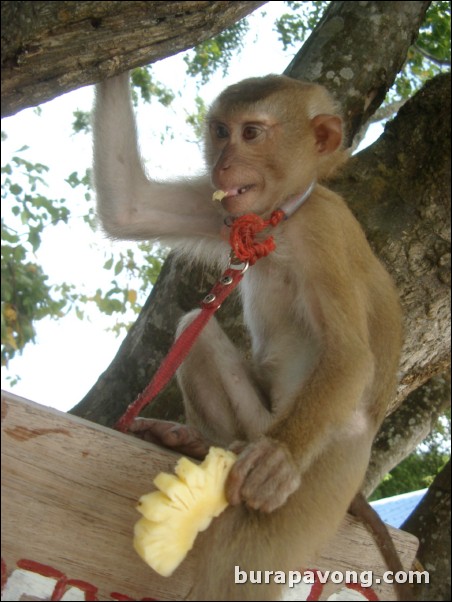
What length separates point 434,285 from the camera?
3.39 m

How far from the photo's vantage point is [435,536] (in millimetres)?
3562

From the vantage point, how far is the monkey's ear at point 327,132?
306cm

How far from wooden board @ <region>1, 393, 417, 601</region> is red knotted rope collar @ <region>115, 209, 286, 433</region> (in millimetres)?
169

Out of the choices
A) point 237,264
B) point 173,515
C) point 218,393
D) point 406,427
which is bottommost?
point 173,515

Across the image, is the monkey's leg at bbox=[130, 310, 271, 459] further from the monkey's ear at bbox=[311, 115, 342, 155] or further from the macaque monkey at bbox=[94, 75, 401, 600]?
the monkey's ear at bbox=[311, 115, 342, 155]

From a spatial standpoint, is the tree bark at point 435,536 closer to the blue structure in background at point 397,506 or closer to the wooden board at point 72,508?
the wooden board at point 72,508

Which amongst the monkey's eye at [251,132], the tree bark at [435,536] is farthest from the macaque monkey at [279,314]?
the tree bark at [435,536]

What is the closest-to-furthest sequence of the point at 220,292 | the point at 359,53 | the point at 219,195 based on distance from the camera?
the point at 220,292
the point at 219,195
the point at 359,53

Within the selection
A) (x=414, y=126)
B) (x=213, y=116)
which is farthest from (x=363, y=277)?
(x=414, y=126)

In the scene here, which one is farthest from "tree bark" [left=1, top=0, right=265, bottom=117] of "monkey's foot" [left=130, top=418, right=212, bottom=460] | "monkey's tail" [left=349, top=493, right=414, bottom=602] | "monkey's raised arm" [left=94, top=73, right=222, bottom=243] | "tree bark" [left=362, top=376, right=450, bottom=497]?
"tree bark" [left=362, top=376, right=450, bottom=497]

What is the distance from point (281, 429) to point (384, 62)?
256 centimetres

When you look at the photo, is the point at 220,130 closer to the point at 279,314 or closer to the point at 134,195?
the point at 134,195

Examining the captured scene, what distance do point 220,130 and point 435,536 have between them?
2.13m

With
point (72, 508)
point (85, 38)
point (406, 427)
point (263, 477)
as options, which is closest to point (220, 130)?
point (85, 38)
